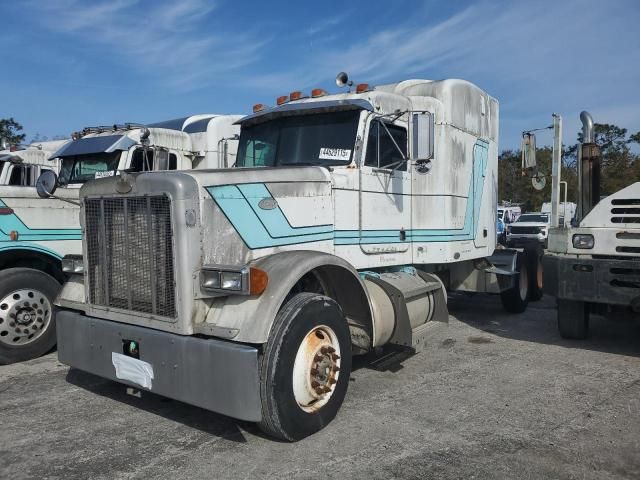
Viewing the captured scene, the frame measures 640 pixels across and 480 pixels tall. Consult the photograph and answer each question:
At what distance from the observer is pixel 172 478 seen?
3.43m

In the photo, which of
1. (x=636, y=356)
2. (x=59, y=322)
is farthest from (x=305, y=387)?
(x=636, y=356)

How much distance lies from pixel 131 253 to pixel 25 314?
2.67m

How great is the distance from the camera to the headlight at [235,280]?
3.57 metres

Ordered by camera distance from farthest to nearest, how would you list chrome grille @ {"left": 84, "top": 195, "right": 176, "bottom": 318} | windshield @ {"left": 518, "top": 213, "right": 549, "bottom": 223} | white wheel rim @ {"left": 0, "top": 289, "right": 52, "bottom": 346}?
windshield @ {"left": 518, "top": 213, "right": 549, "bottom": 223}, white wheel rim @ {"left": 0, "top": 289, "right": 52, "bottom": 346}, chrome grille @ {"left": 84, "top": 195, "right": 176, "bottom": 318}

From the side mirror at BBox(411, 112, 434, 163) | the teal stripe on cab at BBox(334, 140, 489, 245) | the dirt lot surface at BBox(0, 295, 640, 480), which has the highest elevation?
the side mirror at BBox(411, 112, 434, 163)

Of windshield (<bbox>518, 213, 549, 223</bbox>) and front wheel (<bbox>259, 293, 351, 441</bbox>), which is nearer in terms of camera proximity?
front wheel (<bbox>259, 293, 351, 441</bbox>)

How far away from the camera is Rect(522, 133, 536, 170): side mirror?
777cm

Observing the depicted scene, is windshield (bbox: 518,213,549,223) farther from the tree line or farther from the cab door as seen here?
the cab door

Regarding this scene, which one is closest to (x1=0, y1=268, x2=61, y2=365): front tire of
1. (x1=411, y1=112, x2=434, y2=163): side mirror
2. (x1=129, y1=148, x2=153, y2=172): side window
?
(x1=129, y1=148, x2=153, y2=172): side window

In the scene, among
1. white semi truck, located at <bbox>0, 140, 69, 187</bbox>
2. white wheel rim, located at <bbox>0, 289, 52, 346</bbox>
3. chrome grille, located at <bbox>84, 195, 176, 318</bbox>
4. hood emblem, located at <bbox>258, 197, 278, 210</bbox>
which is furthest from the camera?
white semi truck, located at <bbox>0, 140, 69, 187</bbox>

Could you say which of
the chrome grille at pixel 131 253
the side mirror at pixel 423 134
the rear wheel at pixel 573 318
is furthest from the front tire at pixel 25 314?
the rear wheel at pixel 573 318

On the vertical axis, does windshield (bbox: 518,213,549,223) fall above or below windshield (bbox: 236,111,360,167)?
below

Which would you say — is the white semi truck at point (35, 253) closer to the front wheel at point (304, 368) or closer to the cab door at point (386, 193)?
the cab door at point (386, 193)

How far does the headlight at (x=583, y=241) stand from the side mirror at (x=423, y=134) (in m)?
2.24
